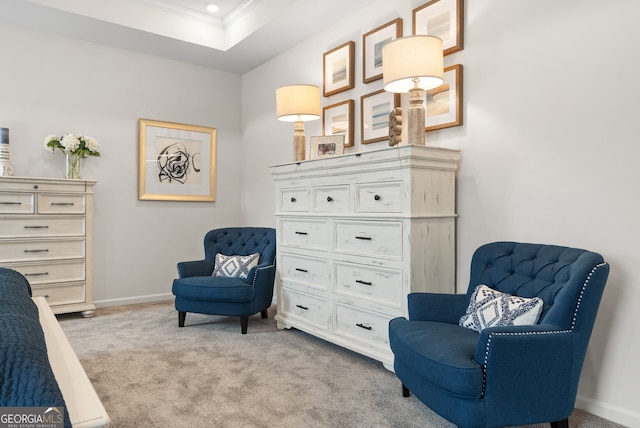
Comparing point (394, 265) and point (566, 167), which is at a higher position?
point (566, 167)

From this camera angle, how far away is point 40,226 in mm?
3959

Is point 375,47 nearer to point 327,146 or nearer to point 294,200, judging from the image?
point 327,146

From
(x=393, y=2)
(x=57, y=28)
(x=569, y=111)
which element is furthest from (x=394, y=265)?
(x=57, y=28)

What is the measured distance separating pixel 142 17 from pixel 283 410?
3825 mm

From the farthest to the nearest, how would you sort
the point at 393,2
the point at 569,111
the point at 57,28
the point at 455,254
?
the point at 57,28, the point at 393,2, the point at 455,254, the point at 569,111

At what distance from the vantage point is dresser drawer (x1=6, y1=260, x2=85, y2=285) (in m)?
3.89

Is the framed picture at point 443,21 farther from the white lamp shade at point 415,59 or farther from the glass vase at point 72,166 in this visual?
the glass vase at point 72,166

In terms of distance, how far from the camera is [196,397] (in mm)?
2438

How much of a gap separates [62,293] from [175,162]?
5.99 ft

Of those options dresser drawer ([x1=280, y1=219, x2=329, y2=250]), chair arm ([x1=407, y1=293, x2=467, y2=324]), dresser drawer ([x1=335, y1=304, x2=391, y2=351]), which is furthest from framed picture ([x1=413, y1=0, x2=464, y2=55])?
dresser drawer ([x1=335, y1=304, x2=391, y2=351])

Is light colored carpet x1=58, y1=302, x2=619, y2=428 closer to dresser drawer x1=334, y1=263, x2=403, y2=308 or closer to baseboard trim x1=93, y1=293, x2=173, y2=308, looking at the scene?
dresser drawer x1=334, y1=263, x2=403, y2=308

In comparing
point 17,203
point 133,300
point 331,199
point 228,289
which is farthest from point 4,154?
point 331,199

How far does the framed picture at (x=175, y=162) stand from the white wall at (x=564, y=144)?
2.93 meters

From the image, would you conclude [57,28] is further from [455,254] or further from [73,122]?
[455,254]
